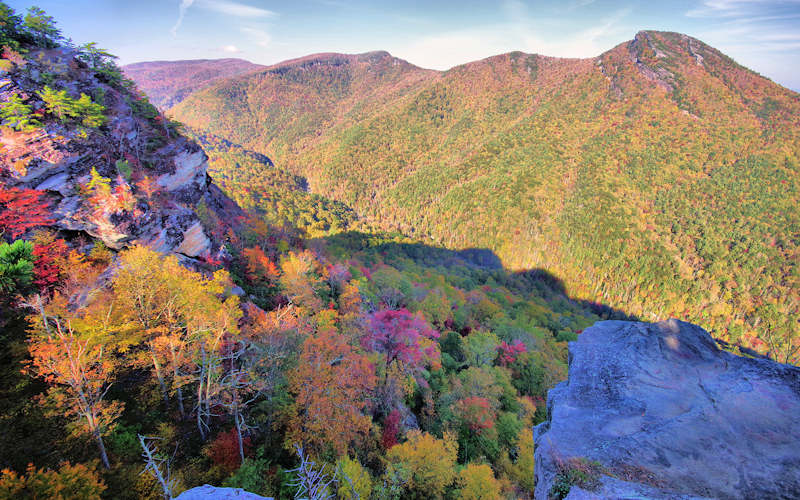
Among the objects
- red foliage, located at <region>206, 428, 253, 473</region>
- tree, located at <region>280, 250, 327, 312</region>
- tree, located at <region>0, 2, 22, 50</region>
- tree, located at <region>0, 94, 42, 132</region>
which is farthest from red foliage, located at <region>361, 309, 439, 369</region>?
tree, located at <region>0, 2, 22, 50</region>

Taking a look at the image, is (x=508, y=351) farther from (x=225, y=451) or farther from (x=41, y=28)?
(x=41, y=28)

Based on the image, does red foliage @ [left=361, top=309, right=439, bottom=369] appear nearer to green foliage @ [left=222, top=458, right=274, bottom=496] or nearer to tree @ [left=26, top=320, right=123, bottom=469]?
green foliage @ [left=222, top=458, right=274, bottom=496]

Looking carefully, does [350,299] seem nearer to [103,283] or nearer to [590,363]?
[103,283]

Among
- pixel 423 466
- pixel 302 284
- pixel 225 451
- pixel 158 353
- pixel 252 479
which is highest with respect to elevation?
pixel 158 353

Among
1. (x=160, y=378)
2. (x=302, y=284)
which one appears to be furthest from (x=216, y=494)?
(x=302, y=284)

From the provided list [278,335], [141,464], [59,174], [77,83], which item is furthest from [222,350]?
[77,83]

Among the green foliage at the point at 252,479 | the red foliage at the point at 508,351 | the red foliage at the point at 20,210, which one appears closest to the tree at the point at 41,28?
the red foliage at the point at 20,210

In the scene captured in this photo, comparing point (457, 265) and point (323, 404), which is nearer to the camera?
point (323, 404)

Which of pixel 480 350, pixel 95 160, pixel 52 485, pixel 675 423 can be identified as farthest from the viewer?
pixel 480 350
